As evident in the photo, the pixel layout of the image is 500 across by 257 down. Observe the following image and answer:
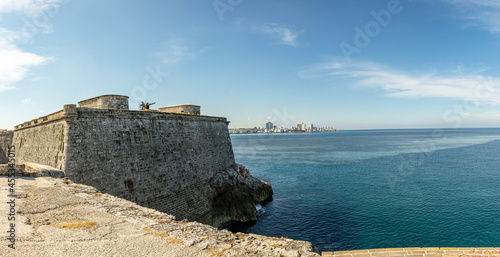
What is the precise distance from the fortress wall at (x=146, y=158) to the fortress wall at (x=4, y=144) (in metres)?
23.1

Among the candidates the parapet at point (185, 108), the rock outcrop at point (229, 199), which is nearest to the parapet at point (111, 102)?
the parapet at point (185, 108)

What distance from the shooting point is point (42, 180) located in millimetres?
10773

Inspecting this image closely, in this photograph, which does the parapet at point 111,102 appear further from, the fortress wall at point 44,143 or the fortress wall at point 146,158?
the fortress wall at point 44,143

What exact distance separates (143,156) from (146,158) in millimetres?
255

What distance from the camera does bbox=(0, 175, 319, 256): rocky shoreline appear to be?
5.04 m

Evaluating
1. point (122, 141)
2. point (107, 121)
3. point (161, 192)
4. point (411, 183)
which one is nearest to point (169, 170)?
point (161, 192)

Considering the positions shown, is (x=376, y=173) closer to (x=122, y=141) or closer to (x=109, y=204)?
(x=122, y=141)

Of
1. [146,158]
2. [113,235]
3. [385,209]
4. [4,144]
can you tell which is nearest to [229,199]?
[146,158]

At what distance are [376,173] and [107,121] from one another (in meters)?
42.4

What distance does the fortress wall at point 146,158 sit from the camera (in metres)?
13.6

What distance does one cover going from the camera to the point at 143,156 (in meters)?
16.6

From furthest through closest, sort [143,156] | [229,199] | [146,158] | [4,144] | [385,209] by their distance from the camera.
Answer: [4,144] < [385,209] < [229,199] < [146,158] < [143,156]

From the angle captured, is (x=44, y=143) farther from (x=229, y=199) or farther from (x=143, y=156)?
(x=229, y=199)

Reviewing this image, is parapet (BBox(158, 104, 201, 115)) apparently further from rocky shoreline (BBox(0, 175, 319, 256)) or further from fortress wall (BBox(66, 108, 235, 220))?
rocky shoreline (BBox(0, 175, 319, 256))
